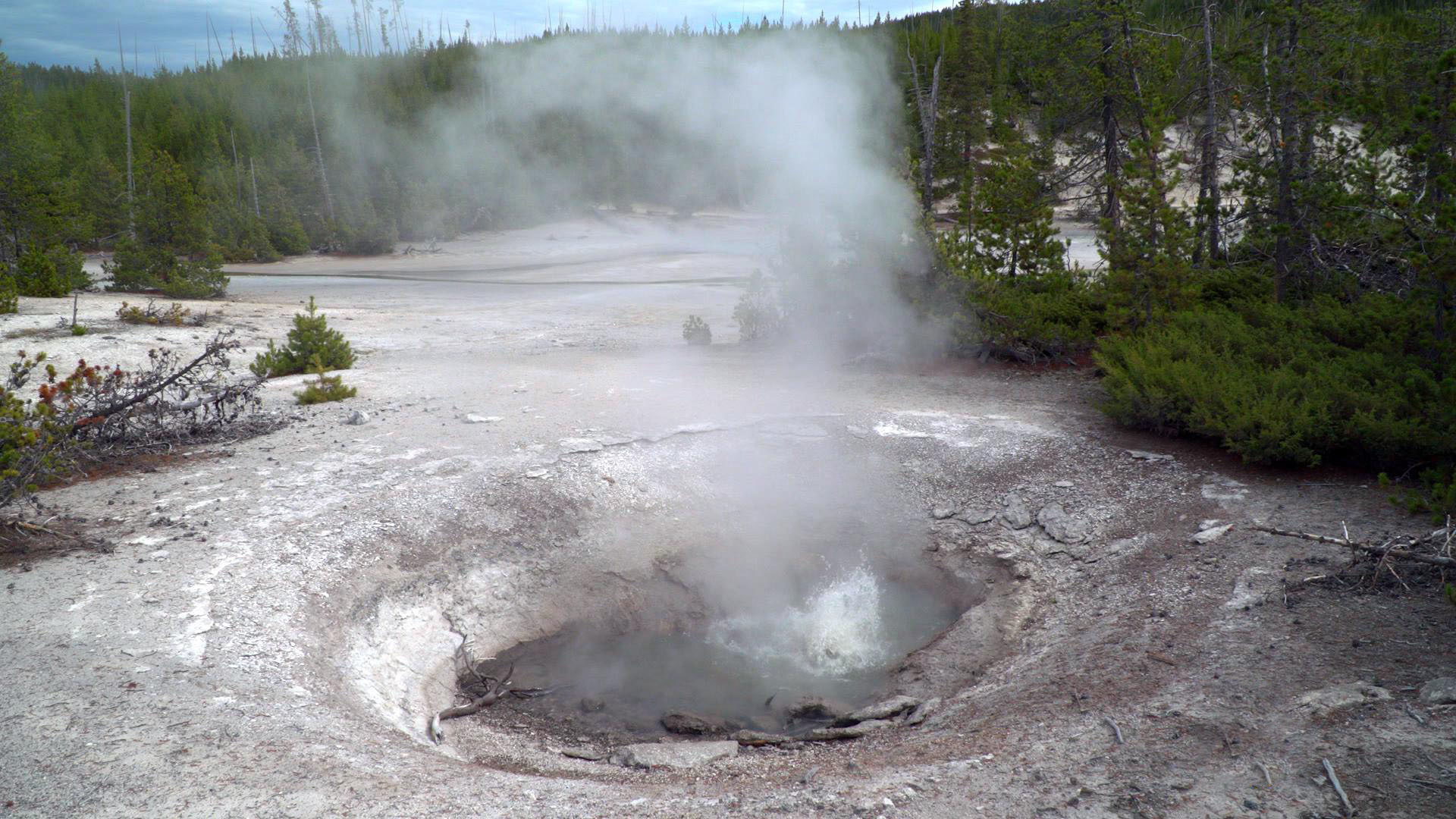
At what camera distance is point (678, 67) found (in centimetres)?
1705

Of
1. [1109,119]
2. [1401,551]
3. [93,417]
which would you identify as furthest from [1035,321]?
[93,417]

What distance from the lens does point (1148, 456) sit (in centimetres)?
764

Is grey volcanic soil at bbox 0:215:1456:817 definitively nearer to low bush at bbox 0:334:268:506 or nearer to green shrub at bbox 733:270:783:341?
low bush at bbox 0:334:268:506

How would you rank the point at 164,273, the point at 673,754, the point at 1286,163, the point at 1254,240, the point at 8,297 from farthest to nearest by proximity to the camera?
the point at 164,273
the point at 8,297
the point at 1254,240
the point at 1286,163
the point at 673,754

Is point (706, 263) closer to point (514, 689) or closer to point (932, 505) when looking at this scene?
point (932, 505)

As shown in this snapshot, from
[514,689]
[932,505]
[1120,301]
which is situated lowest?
[514,689]

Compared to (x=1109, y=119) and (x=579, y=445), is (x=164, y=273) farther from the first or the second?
(x=1109, y=119)

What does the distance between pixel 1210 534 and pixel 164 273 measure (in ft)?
74.7

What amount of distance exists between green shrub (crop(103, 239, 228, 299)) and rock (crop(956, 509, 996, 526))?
766 inches

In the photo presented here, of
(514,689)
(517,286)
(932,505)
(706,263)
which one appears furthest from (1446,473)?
(706,263)

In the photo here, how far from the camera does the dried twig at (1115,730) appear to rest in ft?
12.6

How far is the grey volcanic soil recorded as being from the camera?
3.59 metres

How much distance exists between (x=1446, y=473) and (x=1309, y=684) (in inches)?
121

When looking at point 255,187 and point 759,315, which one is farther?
point 255,187
